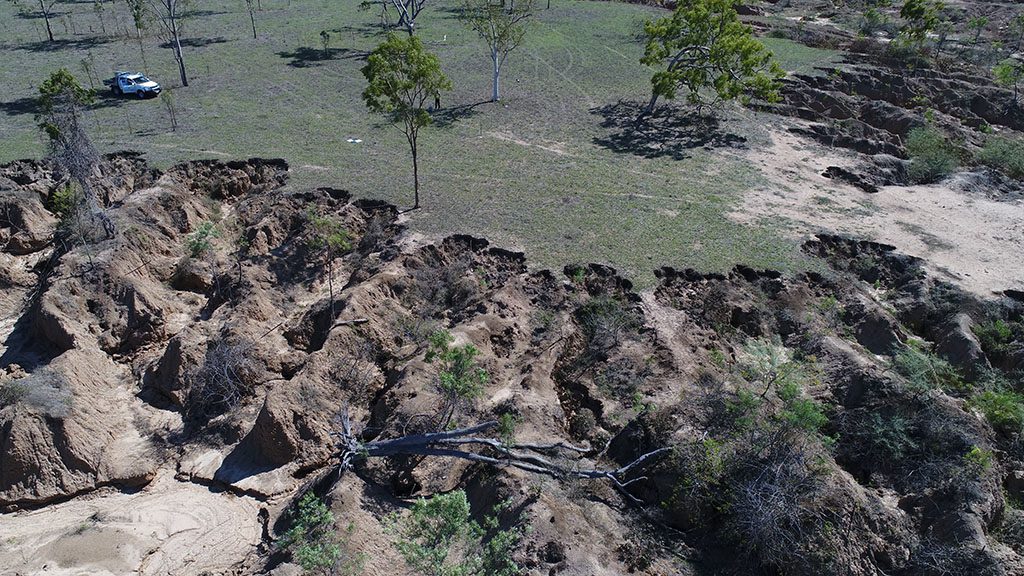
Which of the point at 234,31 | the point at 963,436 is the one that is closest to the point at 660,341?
the point at 963,436

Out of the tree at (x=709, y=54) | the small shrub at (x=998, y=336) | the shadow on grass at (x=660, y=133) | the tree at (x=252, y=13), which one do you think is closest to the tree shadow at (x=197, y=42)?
the tree at (x=252, y=13)

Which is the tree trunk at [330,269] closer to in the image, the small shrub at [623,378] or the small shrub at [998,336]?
the small shrub at [623,378]

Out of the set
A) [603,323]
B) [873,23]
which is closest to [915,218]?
[603,323]

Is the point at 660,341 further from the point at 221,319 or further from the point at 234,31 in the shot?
the point at 234,31

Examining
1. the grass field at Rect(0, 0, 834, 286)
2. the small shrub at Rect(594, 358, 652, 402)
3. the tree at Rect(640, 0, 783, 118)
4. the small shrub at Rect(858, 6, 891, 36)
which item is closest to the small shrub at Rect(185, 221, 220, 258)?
the grass field at Rect(0, 0, 834, 286)

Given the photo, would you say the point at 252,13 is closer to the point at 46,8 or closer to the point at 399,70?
the point at 46,8

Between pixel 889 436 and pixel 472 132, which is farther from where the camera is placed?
pixel 472 132
